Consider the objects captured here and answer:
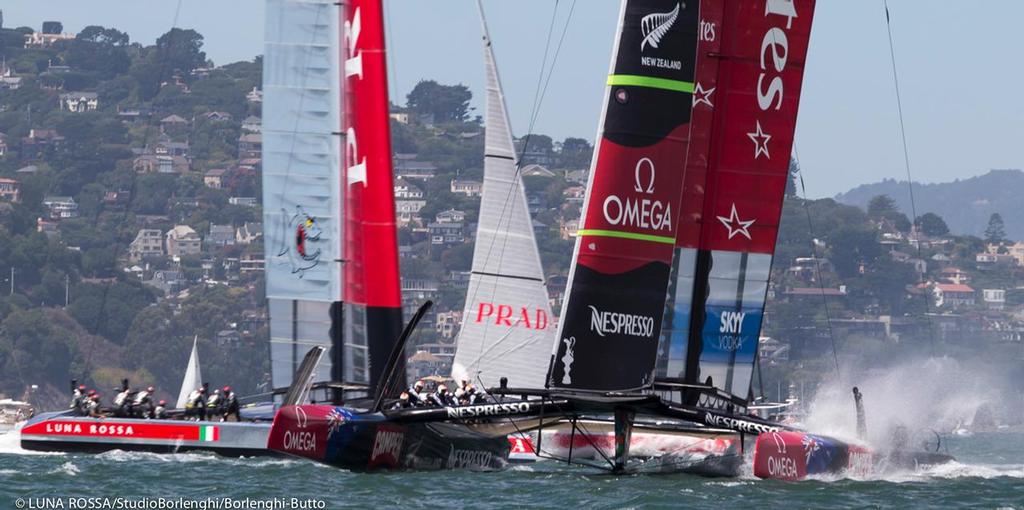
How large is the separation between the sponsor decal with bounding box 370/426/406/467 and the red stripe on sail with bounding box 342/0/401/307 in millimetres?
3482

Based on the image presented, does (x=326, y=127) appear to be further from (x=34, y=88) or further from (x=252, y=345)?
(x=34, y=88)

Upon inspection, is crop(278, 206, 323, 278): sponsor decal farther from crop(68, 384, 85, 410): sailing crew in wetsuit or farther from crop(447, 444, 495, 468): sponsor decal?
crop(447, 444, 495, 468): sponsor decal

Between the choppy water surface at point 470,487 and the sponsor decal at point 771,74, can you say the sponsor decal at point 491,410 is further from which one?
the sponsor decal at point 771,74

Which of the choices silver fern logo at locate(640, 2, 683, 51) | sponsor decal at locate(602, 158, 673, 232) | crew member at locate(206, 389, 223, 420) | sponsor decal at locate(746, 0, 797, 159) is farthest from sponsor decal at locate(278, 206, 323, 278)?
silver fern logo at locate(640, 2, 683, 51)

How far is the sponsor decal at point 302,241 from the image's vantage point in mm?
24672

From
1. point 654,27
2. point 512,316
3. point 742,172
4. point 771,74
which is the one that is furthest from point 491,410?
point 512,316

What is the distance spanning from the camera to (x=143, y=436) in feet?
77.5

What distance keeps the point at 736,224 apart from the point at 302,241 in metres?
5.81

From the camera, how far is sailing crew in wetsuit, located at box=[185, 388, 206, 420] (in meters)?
25.0

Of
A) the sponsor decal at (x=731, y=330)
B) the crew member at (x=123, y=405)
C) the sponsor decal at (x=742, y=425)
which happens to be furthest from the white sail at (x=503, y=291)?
the sponsor decal at (x=742, y=425)

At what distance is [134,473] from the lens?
20.7 m

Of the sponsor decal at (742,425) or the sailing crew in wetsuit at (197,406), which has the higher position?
the sponsor decal at (742,425)

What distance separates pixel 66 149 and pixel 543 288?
138 metres

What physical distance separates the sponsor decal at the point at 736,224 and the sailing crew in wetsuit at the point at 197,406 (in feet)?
23.7
